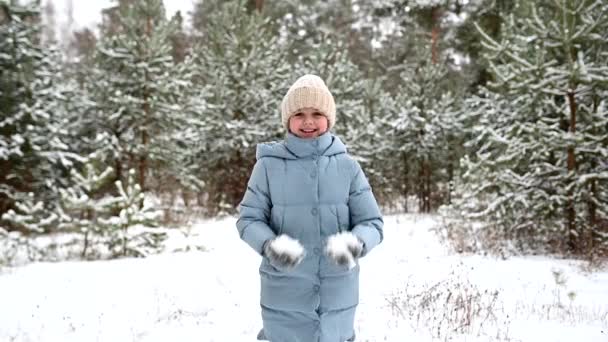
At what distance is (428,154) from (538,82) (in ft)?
26.3

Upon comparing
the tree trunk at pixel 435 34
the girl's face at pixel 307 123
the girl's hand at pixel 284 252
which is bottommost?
the girl's hand at pixel 284 252

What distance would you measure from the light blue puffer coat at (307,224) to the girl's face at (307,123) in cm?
5

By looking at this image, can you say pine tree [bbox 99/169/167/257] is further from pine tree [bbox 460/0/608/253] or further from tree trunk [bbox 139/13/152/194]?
pine tree [bbox 460/0/608/253]

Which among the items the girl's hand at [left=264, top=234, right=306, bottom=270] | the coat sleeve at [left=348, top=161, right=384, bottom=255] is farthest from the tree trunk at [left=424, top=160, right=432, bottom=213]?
the girl's hand at [left=264, top=234, right=306, bottom=270]

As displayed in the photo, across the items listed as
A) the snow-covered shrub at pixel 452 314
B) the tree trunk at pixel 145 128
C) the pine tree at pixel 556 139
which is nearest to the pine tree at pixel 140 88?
the tree trunk at pixel 145 128

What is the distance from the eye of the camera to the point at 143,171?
13.8 m

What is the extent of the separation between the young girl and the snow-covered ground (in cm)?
233

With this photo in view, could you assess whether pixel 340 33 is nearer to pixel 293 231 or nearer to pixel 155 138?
pixel 155 138

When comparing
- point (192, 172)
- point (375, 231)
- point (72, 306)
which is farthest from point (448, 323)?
point (192, 172)

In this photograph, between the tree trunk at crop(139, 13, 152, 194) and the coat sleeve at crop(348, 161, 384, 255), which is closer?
the coat sleeve at crop(348, 161, 384, 255)

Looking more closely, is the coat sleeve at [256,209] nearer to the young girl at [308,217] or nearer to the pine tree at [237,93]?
the young girl at [308,217]

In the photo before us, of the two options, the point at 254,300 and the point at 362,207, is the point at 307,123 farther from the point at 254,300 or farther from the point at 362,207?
the point at 254,300

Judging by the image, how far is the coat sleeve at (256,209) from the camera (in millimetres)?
2375

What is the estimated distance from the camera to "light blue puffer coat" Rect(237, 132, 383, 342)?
2.43 meters
